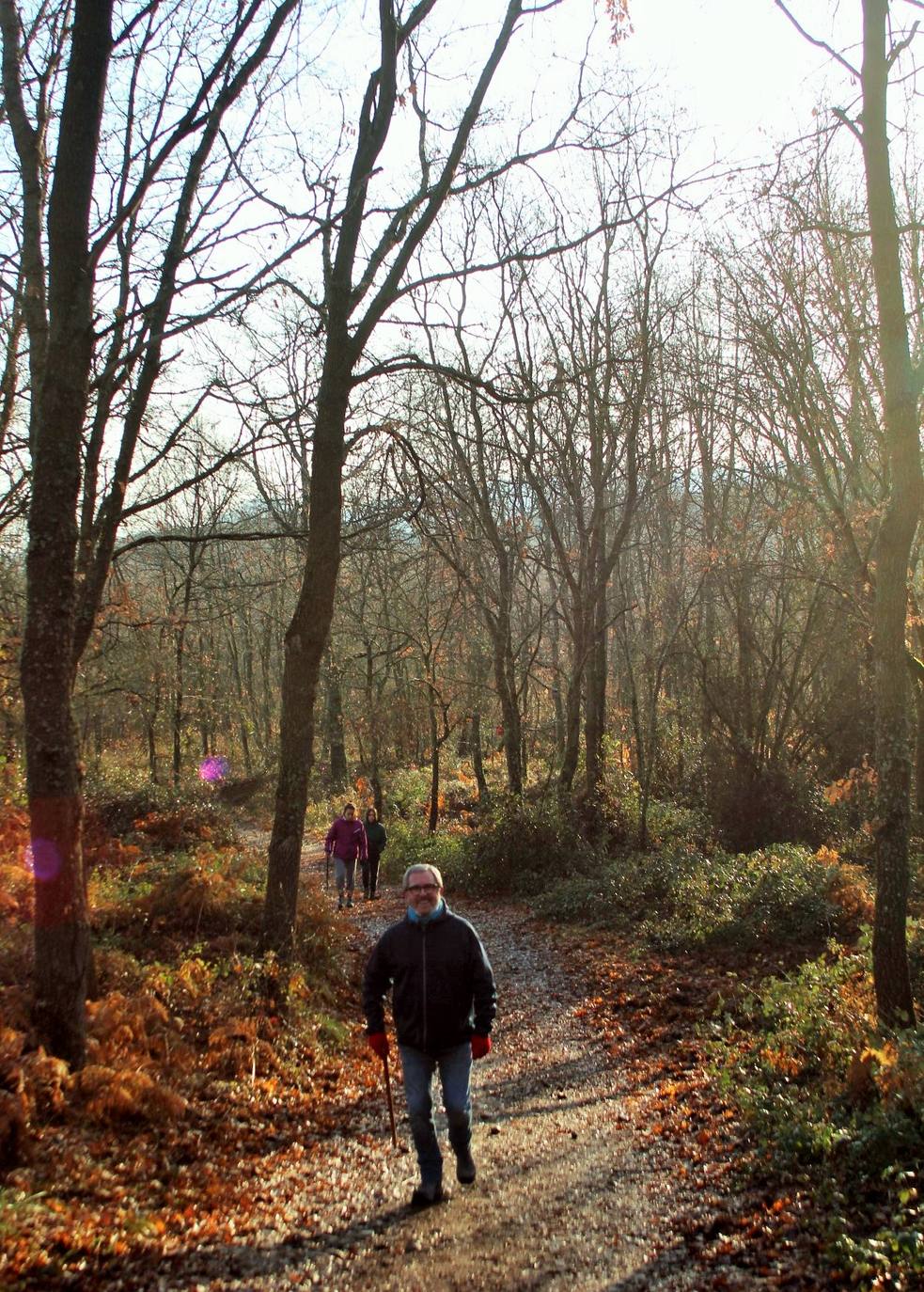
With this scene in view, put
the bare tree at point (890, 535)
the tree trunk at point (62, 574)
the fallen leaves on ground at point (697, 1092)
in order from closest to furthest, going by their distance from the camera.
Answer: the fallen leaves on ground at point (697, 1092)
the tree trunk at point (62, 574)
the bare tree at point (890, 535)

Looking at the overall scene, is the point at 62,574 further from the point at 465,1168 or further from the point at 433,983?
the point at 465,1168

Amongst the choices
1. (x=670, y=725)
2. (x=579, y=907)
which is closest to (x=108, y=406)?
(x=579, y=907)

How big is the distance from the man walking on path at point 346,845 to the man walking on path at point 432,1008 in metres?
11.1

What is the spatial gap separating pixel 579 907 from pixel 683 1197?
9254 millimetres

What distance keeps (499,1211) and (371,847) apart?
41.2 feet

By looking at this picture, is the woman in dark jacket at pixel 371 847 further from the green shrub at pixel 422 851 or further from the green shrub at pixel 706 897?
the green shrub at pixel 706 897

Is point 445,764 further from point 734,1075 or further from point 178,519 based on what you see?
point 734,1075

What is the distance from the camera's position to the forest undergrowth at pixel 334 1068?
14.6 feet

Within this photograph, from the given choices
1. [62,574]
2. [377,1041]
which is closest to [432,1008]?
[377,1041]

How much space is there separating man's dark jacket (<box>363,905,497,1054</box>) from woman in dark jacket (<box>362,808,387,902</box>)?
12.0m

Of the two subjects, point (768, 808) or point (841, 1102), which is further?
point (768, 808)

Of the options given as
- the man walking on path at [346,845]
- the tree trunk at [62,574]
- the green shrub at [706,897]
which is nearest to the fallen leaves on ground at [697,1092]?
the green shrub at [706,897]

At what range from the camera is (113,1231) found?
4320 millimetres

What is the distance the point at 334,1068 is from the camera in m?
7.50
